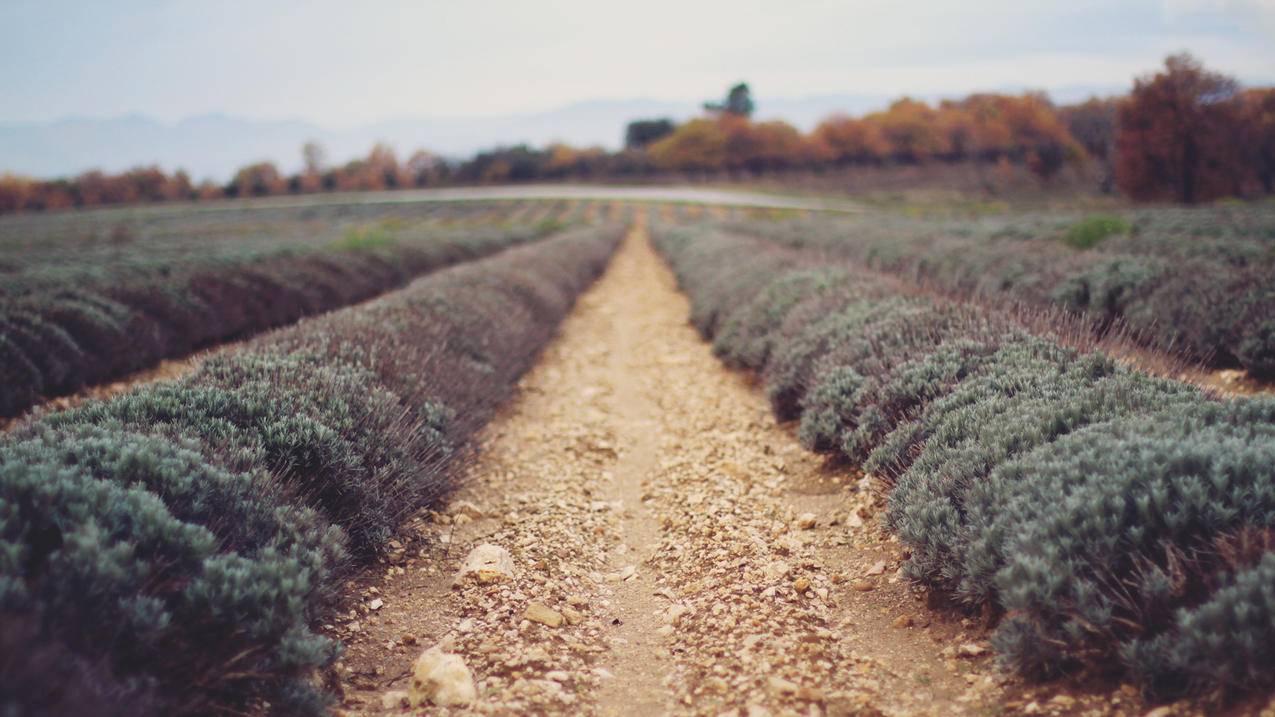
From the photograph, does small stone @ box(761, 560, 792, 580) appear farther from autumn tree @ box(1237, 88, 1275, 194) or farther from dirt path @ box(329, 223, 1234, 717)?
autumn tree @ box(1237, 88, 1275, 194)

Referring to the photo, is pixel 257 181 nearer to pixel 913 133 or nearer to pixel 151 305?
pixel 913 133

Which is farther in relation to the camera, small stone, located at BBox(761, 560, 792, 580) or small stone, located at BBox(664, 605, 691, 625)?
small stone, located at BBox(761, 560, 792, 580)

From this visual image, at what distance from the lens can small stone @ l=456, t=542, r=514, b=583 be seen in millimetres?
4285

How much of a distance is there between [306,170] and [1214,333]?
379 feet

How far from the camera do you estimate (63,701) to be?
1.98 meters

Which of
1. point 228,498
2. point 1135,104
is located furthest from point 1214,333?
point 1135,104

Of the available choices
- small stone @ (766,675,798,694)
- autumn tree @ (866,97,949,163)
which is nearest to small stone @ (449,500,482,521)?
small stone @ (766,675,798,694)

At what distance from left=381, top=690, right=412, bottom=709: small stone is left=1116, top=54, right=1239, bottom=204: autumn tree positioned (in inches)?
1744

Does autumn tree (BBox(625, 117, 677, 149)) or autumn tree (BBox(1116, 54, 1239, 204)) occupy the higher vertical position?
autumn tree (BBox(625, 117, 677, 149))

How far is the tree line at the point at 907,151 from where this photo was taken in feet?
116

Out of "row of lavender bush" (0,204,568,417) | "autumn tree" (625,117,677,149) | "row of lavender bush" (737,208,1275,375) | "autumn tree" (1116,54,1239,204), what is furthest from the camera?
"autumn tree" (625,117,677,149)

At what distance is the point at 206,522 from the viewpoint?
9.95 feet

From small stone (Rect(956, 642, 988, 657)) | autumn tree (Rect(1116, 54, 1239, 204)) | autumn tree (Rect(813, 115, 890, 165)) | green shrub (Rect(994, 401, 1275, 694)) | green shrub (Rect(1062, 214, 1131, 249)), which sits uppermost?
autumn tree (Rect(813, 115, 890, 165))

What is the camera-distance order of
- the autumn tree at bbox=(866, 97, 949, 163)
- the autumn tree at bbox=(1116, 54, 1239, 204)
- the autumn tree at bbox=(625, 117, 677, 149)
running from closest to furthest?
the autumn tree at bbox=(1116, 54, 1239, 204) < the autumn tree at bbox=(866, 97, 949, 163) < the autumn tree at bbox=(625, 117, 677, 149)
